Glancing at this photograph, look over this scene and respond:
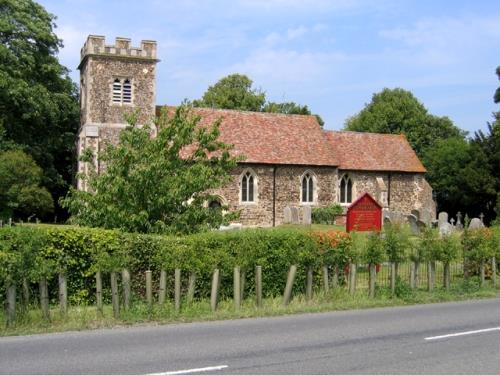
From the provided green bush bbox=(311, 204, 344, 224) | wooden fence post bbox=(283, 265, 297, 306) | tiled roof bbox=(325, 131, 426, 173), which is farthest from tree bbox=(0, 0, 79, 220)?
wooden fence post bbox=(283, 265, 297, 306)

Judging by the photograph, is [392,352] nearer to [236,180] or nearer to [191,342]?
[191,342]

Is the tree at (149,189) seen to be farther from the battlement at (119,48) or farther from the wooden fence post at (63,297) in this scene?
the battlement at (119,48)

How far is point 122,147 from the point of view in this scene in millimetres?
17000

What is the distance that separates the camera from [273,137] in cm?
3847

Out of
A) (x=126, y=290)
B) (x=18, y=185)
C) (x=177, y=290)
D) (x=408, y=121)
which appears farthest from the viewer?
(x=408, y=121)

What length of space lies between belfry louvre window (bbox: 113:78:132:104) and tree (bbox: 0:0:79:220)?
4936 mm

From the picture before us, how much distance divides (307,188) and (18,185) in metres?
17.1

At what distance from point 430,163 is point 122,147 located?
43624mm

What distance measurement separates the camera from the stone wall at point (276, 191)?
119 feet

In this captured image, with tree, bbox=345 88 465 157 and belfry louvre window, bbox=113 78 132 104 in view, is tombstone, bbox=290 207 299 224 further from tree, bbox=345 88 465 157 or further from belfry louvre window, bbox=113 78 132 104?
tree, bbox=345 88 465 157

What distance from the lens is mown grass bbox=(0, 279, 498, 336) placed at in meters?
10.9

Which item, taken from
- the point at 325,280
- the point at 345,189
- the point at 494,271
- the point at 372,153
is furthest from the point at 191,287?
the point at 372,153

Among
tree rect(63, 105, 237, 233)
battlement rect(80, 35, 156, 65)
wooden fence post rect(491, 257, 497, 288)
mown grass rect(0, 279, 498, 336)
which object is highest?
battlement rect(80, 35, 156, 65)

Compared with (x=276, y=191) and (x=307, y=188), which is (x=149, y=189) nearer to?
(x=276, y=191)
